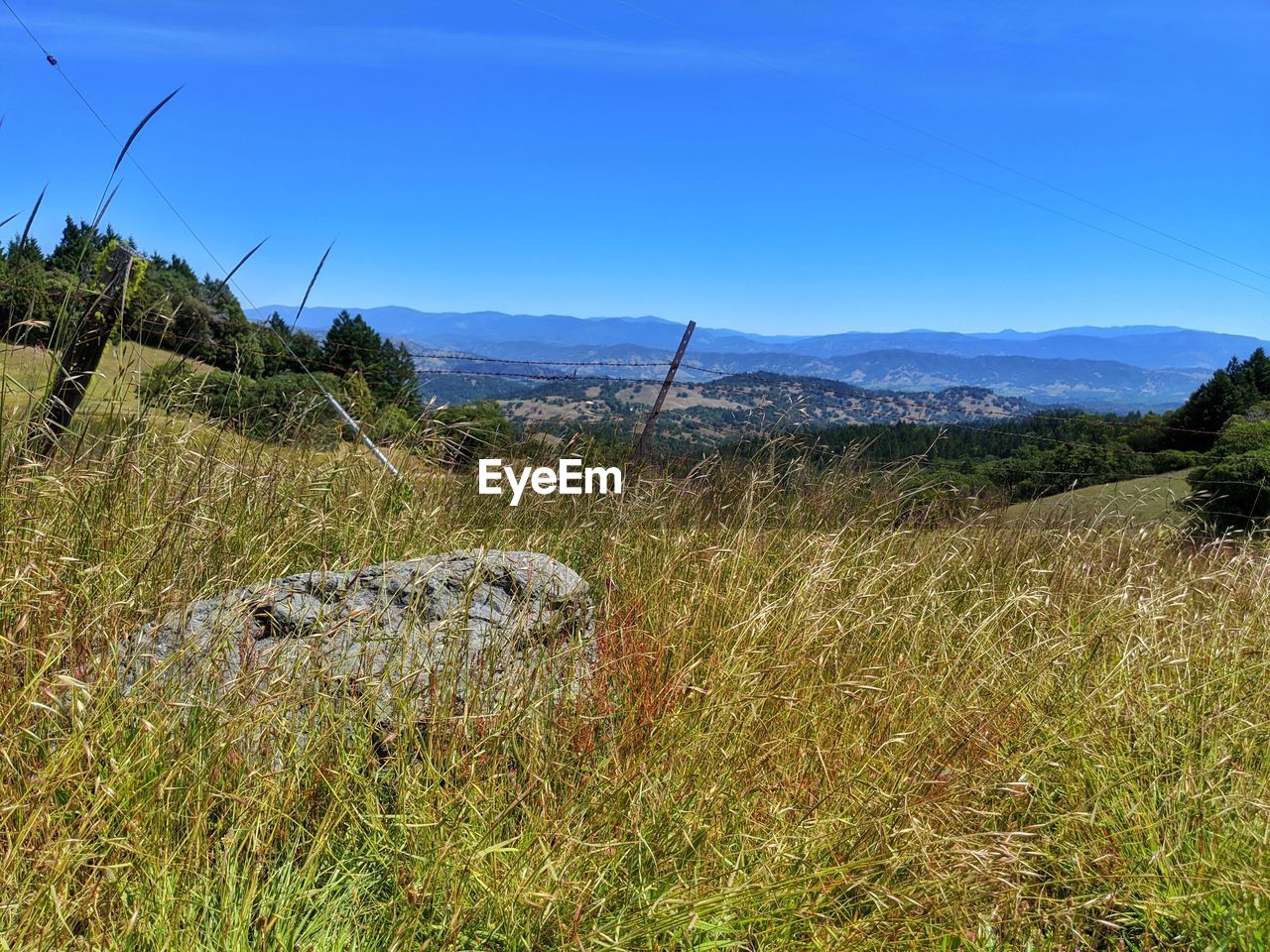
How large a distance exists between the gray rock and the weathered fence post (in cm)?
95

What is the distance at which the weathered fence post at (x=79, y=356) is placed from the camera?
9.95 feet

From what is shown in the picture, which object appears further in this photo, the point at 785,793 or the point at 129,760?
the point at 785,793

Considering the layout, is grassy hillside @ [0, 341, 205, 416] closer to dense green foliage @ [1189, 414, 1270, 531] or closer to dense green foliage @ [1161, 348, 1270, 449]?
dense green foliage @ [1189, 414, 1270, 531]

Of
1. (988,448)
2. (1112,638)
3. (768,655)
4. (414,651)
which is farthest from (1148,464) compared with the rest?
(414,651)

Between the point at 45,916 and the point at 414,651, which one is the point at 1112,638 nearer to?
the point at 414,651

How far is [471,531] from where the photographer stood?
4.30m

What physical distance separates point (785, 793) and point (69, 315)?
Answer: 3.07 meters

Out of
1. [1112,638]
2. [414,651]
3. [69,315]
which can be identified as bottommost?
[1112,638]
